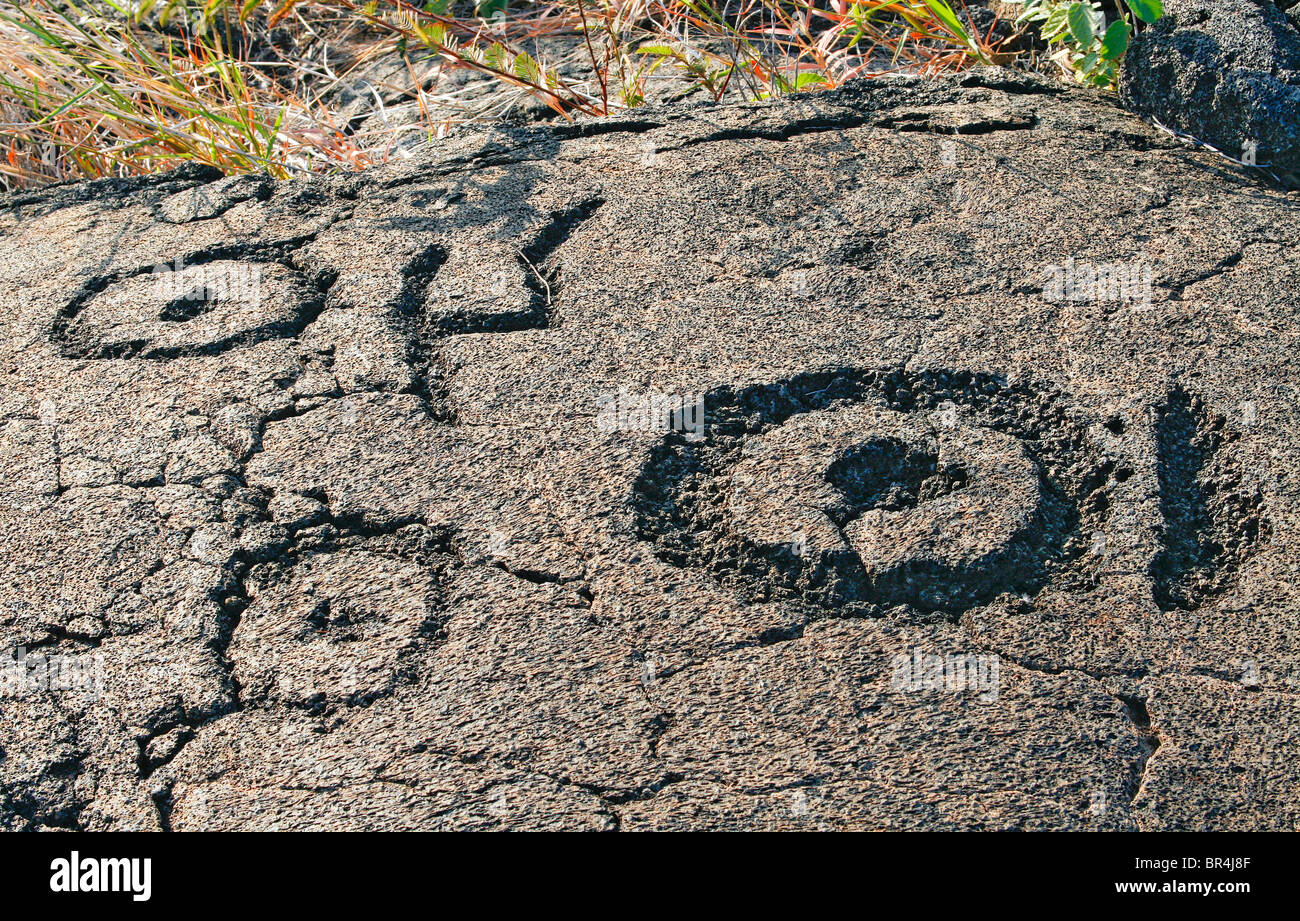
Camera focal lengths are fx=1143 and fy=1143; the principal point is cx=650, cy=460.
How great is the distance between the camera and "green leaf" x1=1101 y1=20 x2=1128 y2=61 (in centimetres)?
265

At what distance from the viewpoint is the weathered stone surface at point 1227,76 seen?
8.25 ft

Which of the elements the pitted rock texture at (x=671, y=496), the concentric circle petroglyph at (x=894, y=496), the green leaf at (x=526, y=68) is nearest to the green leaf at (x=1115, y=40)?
the pitted rock texture at (x=671, y=496)

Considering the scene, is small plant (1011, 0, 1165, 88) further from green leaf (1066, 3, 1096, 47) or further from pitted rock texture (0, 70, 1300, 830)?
pitted rock texture (0, 70, 1300, 830)

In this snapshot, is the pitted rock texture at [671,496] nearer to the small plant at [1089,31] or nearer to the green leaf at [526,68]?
the small plant at [1089,31]

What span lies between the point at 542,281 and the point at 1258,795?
1.53 meters

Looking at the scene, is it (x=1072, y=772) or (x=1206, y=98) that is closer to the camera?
(x=1072, y=772)

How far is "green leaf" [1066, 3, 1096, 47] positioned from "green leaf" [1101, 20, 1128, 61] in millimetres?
35

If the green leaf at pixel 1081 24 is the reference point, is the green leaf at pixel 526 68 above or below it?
below

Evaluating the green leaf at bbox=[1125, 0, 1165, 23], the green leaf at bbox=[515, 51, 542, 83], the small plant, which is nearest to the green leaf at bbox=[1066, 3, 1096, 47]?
the small plant

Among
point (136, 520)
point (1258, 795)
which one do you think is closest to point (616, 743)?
point (1258, 795)

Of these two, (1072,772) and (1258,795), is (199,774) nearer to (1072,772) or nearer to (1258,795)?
(1072,772)

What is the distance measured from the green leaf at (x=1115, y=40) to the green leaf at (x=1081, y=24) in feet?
0.12

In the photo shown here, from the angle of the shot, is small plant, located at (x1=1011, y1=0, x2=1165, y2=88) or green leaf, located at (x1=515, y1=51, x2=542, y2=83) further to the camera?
green leaf, located at (x1=515, y1=51, x2=542, y2=83)

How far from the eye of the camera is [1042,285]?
2207 mm
